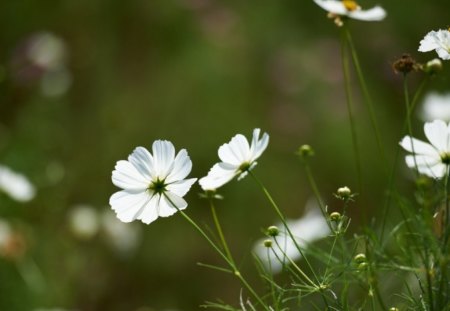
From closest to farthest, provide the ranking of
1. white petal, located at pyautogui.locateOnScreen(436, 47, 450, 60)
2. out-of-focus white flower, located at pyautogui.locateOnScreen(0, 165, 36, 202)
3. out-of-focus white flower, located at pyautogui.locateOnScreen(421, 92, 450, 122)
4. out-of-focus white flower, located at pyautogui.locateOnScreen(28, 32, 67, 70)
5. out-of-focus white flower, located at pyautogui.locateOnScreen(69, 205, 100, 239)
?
white petal, located at pyautogui.locateOnScreen(436, 47, 450, 60), out-of-focus white flower, located at pyautogui.locateOnScreen(421, 92, 450, 122), out-of-focus white flower, located at pyautogui.locateOnScreen(0, 165, 36, 202), out-of-focus white flower, located at pyautogui.locateOnScreen(69, 205, 100, 239), out-of-focus white flower, located at pyautogui.locateOnScreen(28, 32, 67, 70)

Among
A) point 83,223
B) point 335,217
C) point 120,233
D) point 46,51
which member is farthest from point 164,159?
point 46,51

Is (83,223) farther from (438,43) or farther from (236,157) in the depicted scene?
(438,43)

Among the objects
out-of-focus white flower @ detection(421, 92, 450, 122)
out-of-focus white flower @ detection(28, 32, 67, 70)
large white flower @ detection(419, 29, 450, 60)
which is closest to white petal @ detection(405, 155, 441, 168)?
large white flower @ detection(419, 29, 450, 60)

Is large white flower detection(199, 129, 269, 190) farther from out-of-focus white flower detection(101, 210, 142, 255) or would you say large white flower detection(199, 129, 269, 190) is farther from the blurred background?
out-of-focus white flower detection(101, 210, 142, 255)

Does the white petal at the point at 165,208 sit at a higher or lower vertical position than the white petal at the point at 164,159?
lower

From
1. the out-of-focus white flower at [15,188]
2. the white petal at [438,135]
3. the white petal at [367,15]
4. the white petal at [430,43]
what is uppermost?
the out-of-focus white flower at [15,188]

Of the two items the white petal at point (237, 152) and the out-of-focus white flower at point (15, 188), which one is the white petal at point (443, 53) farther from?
the out-of-focus white flower at point (15, 188)

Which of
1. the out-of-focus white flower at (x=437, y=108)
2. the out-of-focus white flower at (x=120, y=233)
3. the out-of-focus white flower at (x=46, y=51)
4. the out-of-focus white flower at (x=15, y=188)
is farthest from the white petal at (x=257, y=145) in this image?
the out-of-focus white flower at (x=46, y=51)
